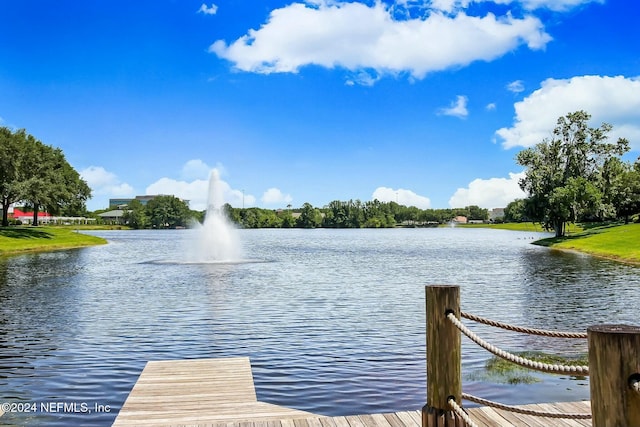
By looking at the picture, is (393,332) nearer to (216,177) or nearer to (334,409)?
(334,409)

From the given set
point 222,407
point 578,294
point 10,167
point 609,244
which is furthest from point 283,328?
point 10,167

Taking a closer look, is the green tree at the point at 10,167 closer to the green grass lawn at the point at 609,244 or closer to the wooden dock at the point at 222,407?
the green grass lawn at the point at 609,244

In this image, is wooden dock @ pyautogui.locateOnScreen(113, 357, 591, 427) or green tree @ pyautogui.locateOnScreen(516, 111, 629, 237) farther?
green tree @ pyautogui.locateOnScreen(516, 111, 629, 237)

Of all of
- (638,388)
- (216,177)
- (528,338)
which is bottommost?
(528,338)

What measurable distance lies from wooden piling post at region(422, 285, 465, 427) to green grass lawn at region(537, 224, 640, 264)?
4917cm

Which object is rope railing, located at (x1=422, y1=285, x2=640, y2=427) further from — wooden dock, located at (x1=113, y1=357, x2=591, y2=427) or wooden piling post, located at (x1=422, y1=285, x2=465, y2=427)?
wooden dock, located at (x1=113, y1=357, x2=591, y2=427)

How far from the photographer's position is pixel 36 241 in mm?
78562

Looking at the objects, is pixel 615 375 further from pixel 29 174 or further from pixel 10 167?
pixel 29 174

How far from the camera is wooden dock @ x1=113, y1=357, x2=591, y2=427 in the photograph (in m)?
8.76

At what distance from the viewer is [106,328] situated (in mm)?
20203

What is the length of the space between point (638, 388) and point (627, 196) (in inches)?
4203

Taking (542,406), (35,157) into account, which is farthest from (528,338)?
(35,157)

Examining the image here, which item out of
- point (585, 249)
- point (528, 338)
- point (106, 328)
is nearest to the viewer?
point (528, 338)

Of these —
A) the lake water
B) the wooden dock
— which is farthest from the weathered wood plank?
the lake water
